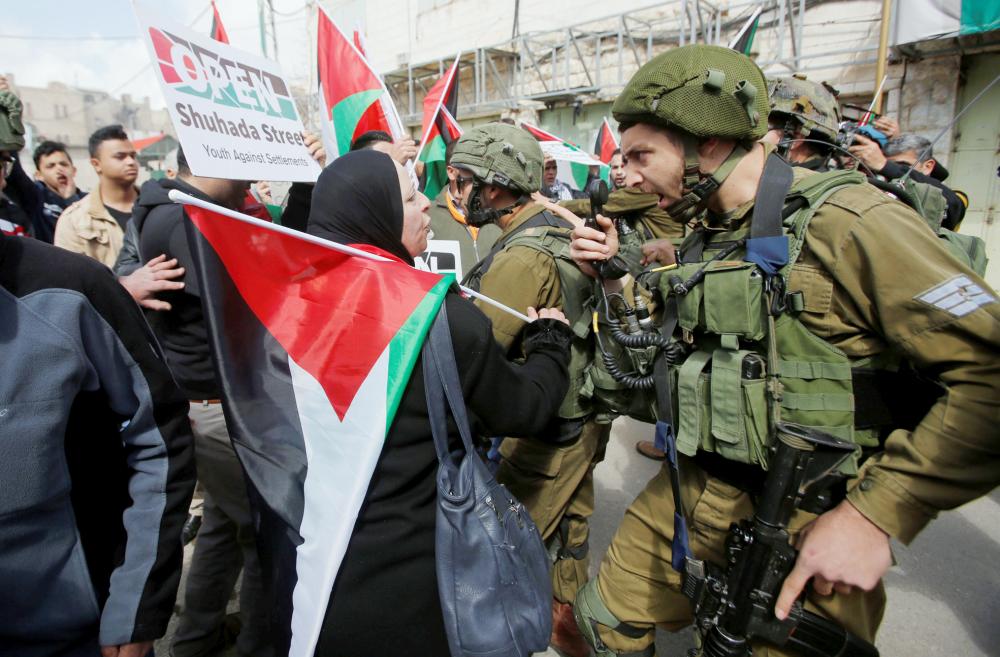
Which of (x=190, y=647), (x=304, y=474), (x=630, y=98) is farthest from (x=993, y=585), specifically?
(x=190, y=647)

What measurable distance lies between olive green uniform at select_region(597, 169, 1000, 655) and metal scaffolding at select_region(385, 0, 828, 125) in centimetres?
832

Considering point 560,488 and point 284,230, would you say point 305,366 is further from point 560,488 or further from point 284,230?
point 560,488

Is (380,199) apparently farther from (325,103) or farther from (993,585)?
(993,585)

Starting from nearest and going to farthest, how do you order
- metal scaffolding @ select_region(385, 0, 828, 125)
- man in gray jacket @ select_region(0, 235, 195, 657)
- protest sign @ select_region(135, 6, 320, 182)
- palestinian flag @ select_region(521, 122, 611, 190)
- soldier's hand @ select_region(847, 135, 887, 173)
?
1. man in gray jacket @ select_region(0, 235, 195, 657)
2. protest sign @ select_region(135, 6, 320, 182)
3. soldier's hand @ select_region(847, 135, 887, 173)
4. palestinian flag @ select_region(521, 122, 611, 190)
5. metal scaffolding @ select_region(385, 0, 828, 125)

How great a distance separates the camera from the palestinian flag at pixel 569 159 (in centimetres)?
598

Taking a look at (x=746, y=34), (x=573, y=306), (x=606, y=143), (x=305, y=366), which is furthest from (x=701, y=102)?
(x=606, y=143)

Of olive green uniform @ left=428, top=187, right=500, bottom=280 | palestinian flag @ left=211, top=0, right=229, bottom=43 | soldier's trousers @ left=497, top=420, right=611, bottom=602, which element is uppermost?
palestinian flag @ left=211, top=0, right=229, bottom=43

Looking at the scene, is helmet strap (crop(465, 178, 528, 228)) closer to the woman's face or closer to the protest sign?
the protest sign

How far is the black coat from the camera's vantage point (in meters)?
1.46

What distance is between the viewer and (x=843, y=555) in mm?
1326

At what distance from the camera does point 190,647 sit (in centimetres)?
254

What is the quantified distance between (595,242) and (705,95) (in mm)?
589

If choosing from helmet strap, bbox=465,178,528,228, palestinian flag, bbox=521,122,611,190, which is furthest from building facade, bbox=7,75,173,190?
helmet strap, bbox=465,178,528,228

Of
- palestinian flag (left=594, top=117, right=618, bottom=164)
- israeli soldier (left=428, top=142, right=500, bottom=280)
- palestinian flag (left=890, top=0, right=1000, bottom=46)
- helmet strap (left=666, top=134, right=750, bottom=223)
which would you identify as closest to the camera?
helmet strap (left=666, top=134, right=750, bottom=223)
